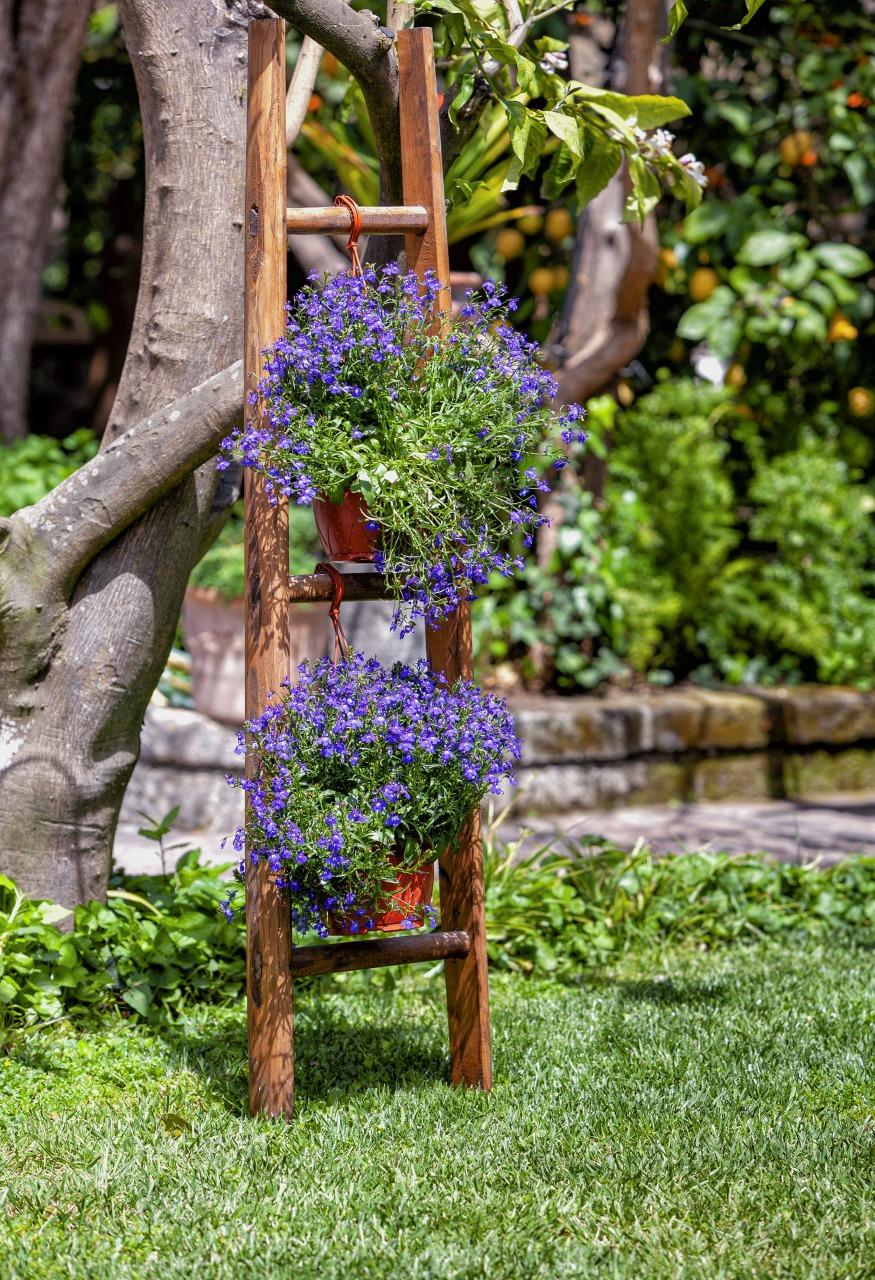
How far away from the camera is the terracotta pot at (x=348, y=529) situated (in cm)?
253

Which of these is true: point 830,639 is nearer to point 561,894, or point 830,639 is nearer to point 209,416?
point 561,894

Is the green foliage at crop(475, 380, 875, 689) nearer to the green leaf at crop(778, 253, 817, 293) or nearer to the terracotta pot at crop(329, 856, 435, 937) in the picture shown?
the green leaf at crop(778, 253, 817, 293)

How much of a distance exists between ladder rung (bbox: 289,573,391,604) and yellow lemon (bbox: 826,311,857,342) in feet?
13.7

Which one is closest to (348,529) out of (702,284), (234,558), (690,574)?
(234,558)

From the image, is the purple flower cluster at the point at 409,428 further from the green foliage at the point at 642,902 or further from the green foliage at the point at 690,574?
the green foliage at the point at 690,574

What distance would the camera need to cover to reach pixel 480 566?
8.36 ft

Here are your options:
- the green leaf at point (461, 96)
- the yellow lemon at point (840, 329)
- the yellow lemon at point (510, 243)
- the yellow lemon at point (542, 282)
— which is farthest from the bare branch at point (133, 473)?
the yellow lemon at point (840, 329)

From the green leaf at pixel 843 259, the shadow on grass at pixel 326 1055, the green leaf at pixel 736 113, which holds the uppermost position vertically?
the green leaf at pixel 736 113

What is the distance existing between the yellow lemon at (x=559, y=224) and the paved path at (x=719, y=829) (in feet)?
8.24

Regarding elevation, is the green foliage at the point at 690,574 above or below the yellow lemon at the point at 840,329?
below

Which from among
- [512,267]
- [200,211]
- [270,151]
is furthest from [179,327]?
[512,267]

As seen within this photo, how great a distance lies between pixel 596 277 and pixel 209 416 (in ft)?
9.00

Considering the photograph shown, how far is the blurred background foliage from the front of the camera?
5.96m

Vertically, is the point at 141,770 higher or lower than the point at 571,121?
lower
